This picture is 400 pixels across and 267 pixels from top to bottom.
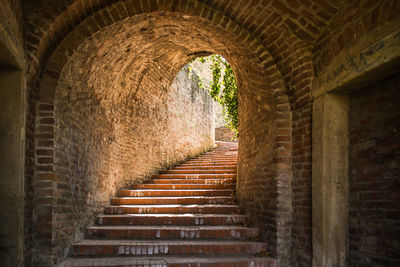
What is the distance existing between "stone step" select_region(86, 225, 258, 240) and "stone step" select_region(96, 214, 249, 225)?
352 mm

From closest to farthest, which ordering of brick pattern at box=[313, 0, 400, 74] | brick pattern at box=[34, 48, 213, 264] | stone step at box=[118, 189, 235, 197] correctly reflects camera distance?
1. brick pattern at box=[313, 0, 400, 74]
2. brick pattern at box=[34, 48, 213, 264]
3. stone step at box=[118, 189, 235, 197]

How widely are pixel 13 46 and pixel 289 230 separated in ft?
12.7

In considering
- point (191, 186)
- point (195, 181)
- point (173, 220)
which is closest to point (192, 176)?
point (195, 181)

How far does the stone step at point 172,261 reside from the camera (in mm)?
4215

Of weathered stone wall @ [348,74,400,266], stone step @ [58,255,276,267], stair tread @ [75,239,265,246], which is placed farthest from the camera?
stair tread @ [75,239,265,246]

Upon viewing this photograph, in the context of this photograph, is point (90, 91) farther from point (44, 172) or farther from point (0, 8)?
point (0, 8)

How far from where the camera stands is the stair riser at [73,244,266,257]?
4.57m

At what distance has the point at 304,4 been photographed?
12.4 feet

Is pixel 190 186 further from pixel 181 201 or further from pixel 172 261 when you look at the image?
pixel 172 261

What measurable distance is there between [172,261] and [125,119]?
376cm

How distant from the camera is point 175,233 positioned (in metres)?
5.12

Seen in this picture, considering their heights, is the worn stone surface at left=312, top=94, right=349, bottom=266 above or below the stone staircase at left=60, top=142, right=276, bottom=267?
above

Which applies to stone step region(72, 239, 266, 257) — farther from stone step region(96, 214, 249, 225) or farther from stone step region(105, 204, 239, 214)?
stone step region(105, 204, 239, 214)

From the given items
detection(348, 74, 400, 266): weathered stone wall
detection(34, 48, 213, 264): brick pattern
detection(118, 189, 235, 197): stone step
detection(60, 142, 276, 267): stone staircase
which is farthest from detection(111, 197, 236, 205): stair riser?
detection(348, 74, 400, 266): weathered stone wall
